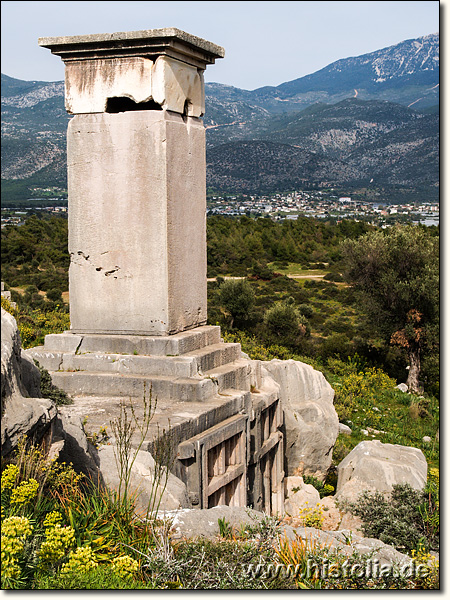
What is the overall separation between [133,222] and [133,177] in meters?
0.41

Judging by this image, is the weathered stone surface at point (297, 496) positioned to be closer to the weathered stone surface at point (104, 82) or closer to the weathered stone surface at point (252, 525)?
the weathered stone surface at point (252, 525)

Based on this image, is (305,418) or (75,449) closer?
(75,449)

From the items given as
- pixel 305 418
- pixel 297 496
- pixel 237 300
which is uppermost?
pixel 237 300

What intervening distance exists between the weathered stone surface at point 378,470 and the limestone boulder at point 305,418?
0.82m

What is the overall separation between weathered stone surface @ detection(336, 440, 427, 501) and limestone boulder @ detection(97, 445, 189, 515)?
115 inches

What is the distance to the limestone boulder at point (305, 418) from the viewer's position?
29.9 ft

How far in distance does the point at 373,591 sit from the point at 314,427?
19.0 feet

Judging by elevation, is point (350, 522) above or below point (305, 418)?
below

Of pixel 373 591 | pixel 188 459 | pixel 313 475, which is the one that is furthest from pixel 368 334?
pixel 373 591

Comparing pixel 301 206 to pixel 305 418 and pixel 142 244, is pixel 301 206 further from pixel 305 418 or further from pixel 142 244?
pixel 142 244

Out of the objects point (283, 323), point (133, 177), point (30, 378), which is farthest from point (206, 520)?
point (283, 323)

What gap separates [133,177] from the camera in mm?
6840

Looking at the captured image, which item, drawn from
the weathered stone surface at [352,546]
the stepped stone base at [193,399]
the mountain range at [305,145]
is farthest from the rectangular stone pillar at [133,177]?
the mountain range at [305,145]

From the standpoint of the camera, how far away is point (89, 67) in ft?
22.7
